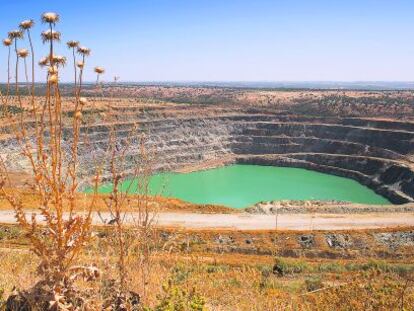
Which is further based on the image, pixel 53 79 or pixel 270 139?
pixel 270 139

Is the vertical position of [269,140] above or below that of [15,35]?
below

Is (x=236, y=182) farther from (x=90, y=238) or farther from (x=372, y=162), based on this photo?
(x=90, y=238)

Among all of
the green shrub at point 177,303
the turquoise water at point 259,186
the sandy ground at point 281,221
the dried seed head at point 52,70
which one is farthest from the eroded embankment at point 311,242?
the dried seed head at point 52,70

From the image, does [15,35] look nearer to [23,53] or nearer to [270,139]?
[23,53]

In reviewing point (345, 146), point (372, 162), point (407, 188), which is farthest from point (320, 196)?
point (345, 146)

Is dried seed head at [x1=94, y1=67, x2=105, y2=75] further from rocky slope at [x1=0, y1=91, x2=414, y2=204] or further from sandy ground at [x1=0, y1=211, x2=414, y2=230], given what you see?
rocky slope at [x1=0, y1=91, x2=414, y2=204]

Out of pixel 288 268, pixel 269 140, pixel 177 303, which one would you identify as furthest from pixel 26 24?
pixel 269 140

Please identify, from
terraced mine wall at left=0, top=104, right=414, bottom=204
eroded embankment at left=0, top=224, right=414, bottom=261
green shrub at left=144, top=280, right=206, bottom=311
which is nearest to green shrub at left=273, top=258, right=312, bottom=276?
eroded embankment at left=0, top=224, right=414, bottom=261
